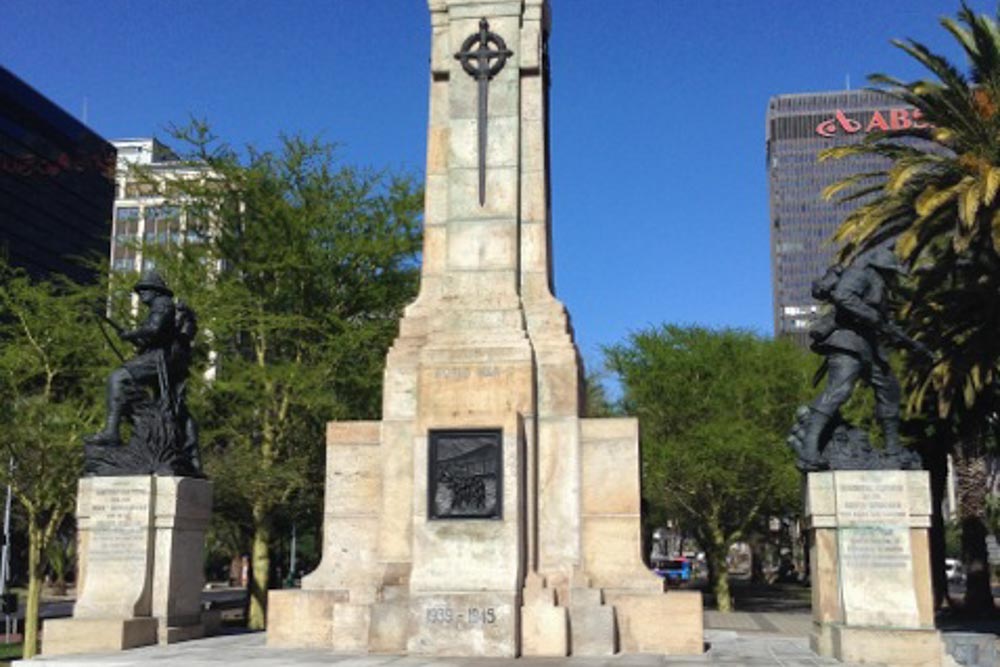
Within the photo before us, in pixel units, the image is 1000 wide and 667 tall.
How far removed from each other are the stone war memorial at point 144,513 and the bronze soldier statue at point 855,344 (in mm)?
9176

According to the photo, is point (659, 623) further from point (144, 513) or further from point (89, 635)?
point (89, 635)

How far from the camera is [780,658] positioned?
499 inches

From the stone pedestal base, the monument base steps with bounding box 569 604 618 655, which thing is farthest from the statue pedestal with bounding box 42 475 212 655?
the stone pedestal base

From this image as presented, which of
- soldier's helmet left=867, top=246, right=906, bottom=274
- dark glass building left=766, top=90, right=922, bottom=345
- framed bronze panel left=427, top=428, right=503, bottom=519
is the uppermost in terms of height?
dark glass building left=766, top=90, right=922, bottom=345

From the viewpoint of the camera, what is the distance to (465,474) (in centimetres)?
1366

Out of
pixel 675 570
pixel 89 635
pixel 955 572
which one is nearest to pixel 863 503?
pixel 89 635

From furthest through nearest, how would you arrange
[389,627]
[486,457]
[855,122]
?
[855,122] → [486,457] → [389,627]

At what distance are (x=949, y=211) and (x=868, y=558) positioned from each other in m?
12.2

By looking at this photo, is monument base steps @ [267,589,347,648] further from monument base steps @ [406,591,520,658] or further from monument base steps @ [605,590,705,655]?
monument base steps @ [605,590,705,655]

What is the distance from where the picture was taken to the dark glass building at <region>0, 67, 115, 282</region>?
105 m

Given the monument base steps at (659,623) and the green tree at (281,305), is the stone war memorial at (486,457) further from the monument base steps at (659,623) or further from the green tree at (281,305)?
the green tree at (281,305)

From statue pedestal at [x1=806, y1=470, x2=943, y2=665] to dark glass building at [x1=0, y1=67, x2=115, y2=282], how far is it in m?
99.5

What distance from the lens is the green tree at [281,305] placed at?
85.0 ft

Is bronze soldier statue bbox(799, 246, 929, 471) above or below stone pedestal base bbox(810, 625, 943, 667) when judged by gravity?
above
